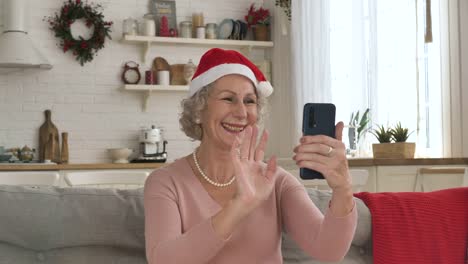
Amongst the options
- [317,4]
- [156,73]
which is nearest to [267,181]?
[317,4]

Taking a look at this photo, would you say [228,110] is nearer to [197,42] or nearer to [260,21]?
[197,42]

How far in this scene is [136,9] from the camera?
616cm

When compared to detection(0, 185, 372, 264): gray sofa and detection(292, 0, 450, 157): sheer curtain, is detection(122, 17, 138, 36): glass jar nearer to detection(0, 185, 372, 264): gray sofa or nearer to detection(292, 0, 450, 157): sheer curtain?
detection(292, 0, 450, 157): sheer curtain

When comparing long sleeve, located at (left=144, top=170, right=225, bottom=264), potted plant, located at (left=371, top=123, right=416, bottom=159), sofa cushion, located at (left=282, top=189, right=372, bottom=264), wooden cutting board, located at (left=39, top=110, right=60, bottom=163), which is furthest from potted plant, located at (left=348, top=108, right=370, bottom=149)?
long sleeve, located at (left=144, top=170, right=225, bottom=264)

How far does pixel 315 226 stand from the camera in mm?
1592

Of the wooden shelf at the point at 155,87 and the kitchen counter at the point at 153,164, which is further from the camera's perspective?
the wooden shelf at the point at 155,87

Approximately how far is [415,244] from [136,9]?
15.6 ft

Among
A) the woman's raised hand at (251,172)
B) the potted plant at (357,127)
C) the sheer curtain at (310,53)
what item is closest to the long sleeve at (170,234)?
the woman's raised hand at (251,172)

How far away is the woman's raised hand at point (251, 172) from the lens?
1378mm

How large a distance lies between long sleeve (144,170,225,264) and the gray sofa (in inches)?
7.8

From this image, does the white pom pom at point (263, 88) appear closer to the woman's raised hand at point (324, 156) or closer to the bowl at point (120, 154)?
the woman's raised hand at point (324, 156)

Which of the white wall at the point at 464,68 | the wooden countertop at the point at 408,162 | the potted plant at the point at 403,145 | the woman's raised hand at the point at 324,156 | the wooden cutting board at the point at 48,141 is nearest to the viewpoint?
the woman's raised hand at the point at 324,156

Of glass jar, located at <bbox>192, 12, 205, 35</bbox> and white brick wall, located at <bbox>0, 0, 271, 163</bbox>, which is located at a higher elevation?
glass jar, located at <bbox>192, 12, 205, 35</bbox>

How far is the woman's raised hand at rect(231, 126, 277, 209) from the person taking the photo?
4.52 ft
